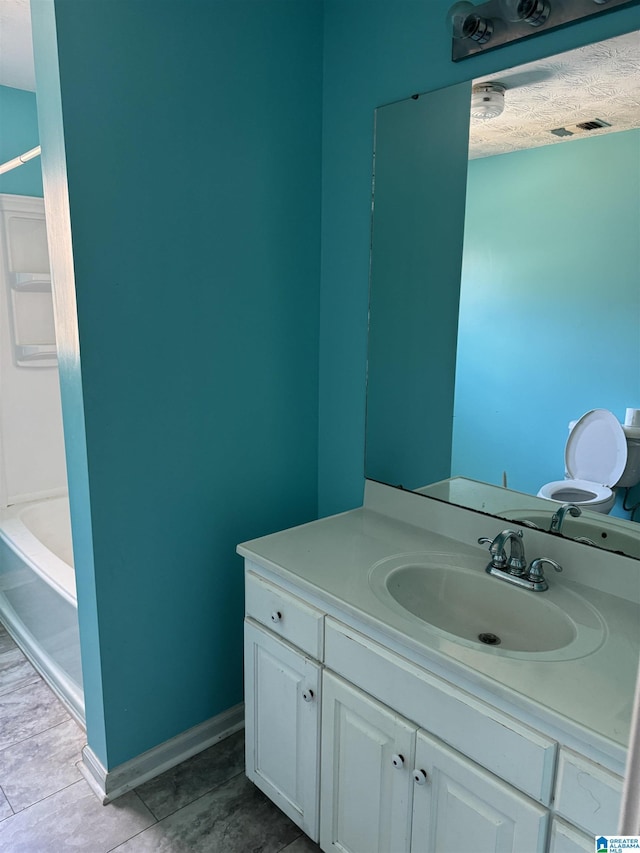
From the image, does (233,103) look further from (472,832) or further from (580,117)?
(472,832)

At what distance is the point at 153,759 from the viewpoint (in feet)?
6.06

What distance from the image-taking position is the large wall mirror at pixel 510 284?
1.36 meters

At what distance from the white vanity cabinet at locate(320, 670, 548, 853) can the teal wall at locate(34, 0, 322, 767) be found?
64cm

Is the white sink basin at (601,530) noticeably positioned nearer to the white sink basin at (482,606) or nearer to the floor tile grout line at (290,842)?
the white sink basin at (482,606)

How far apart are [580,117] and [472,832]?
1544 mm

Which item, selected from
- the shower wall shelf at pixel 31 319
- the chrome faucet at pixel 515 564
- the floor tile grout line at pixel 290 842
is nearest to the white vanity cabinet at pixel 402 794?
the floor tile grout line at pixel 290 842

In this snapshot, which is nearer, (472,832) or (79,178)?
(472,832)

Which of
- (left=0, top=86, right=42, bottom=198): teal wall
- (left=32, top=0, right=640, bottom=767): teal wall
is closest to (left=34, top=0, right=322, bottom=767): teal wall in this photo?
(left=32, top=0, right=640, bottom=767): teal wall

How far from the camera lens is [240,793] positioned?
5.92 ft

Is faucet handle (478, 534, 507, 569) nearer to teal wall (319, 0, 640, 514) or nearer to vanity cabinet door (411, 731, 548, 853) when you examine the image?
vanity cabinet door (411, 731, 548, 853)

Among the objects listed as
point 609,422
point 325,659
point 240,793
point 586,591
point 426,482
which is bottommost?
point 240,793

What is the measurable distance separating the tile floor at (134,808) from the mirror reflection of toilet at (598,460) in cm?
119

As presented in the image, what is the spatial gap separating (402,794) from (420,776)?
10 centimetres

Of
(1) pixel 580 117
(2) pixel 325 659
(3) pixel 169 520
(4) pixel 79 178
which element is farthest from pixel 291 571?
(1) pixel 580 117
